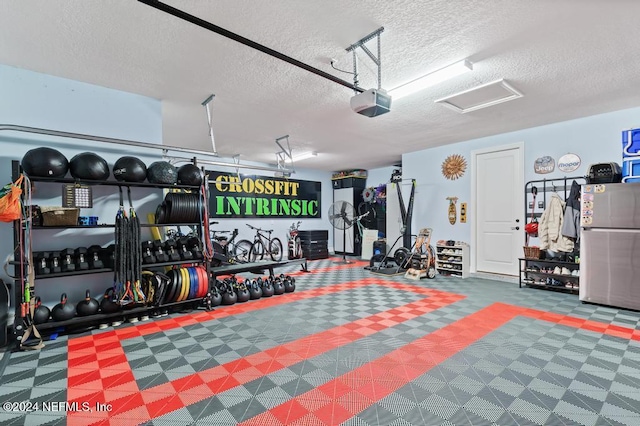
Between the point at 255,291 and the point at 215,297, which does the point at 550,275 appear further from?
the point at 215,297

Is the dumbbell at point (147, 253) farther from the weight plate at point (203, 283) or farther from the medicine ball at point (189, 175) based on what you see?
the medicine ball at point (189, 175)

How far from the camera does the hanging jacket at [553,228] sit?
17.1 feet

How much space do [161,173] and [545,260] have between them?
251 inches

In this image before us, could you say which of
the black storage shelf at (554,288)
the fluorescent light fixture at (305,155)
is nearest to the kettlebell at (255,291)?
the fluorescent light fixture at (305,155)

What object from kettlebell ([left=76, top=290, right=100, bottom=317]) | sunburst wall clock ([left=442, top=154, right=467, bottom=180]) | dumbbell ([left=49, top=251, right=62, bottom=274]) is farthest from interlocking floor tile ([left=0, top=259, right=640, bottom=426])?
sunburst wall clock ([left=442, top=154, right=467, bottom=180])

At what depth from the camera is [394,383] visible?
7.77 feet

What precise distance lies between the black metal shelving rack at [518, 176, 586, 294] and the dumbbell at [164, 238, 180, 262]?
19.2 feet

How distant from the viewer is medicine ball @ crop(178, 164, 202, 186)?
14.1 feet

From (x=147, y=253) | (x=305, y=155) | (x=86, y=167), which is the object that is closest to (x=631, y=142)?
(x=305, y=155)

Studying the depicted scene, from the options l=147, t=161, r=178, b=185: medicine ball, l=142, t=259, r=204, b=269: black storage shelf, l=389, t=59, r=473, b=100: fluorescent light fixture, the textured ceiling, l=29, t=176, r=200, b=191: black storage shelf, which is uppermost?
the textured ceiling

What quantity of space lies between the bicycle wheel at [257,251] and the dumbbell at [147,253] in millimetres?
4570

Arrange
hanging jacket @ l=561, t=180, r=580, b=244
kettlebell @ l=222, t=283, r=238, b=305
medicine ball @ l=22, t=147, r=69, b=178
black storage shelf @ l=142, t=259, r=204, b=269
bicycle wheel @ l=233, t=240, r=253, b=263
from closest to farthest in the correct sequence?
medicine ball @ l=22, t=147, r=69, b=178 → black storage shelf @ l=142, t=259, r=204, b=269 → kettlebell @ l=222, t=283, r=238, b=305 → hanging jacket @ l=561, t=180, r=580, b=244 → bicycle wheel @ l=233, t=240, r=253, b=263

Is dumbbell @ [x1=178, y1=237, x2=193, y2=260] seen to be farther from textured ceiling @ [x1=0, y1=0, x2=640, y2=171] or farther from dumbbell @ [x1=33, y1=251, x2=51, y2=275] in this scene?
textured ceiling @ [x1=0, y1=0, x2=640, y2=171]

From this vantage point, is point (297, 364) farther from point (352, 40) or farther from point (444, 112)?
point (444, 112)
